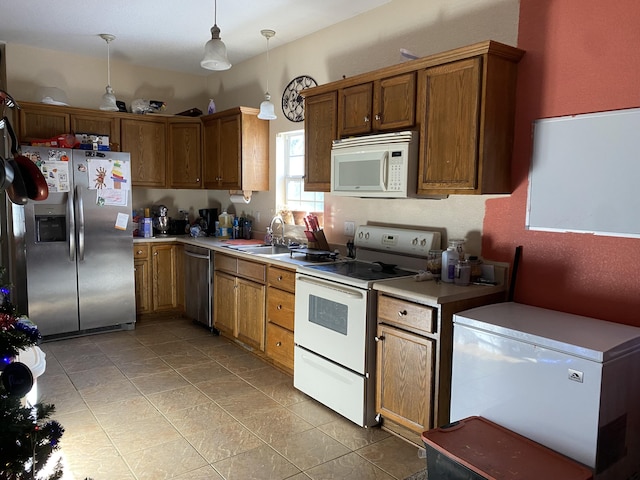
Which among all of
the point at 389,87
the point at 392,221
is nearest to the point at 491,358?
the point at 392,221

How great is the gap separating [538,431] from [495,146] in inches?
55.1

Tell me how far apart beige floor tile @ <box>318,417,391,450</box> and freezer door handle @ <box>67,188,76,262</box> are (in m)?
2.87

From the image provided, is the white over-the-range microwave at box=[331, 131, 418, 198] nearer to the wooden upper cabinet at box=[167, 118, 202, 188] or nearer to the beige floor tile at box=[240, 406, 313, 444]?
the beige floor tile at box=[240, 406, 313, 444]

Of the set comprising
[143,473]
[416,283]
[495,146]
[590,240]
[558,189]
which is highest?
[495,146]

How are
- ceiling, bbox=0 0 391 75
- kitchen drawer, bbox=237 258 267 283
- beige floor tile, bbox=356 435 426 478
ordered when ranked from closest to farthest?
beige floor tile, bbox=356 435 426 478 < ceiling, bbox=0 0 391 75 < kitchen drawer, bbox=237 258 267 283

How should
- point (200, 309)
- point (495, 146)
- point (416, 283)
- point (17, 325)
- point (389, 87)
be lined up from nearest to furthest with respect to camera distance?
point (17, 325) → point (495, 146) → point (416, 283) → point (389, 87) → point (200, 309)

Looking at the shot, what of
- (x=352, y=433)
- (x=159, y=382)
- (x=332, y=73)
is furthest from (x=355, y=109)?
(x=159, y=382)

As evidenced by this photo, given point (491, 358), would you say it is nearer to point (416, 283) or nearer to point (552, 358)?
point (552, 358)

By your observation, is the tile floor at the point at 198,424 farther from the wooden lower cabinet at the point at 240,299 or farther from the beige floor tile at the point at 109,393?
the wooden lower cabinet at the point at 240,299

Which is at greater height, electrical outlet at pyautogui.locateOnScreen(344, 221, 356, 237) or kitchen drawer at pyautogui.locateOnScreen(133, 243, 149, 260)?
A: electrical outlet at pyautogui.locateOnScreen(344, 221, 356, 237)

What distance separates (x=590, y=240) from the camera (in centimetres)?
231

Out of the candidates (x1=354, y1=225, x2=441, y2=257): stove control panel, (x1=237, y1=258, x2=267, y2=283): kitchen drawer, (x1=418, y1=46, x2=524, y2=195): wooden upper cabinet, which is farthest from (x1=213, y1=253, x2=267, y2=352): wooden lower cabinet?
(x1=418, y1=46, x2=524, y2=195): wooden upper cabinet

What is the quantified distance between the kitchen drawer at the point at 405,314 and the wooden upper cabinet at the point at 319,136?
115cm

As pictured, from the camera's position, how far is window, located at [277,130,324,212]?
14.4 ft
